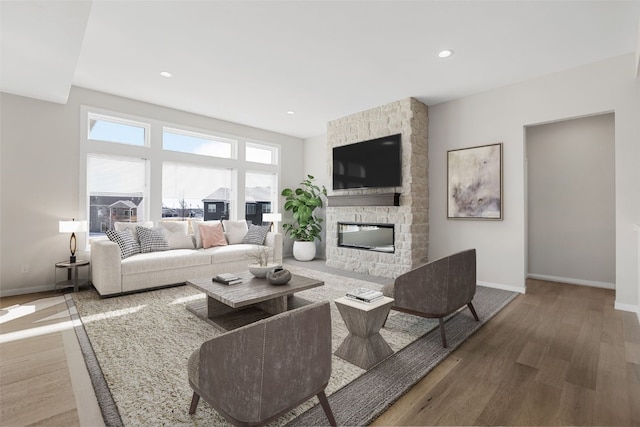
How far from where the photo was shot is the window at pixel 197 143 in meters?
5.18

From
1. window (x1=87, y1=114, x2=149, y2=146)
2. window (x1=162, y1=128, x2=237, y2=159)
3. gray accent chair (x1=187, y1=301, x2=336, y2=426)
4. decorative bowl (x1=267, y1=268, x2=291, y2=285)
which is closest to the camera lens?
gray accent chair (x1=187, y1=301, x2=336, y2=426)

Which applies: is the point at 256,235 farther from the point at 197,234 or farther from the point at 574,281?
the point at 574,281

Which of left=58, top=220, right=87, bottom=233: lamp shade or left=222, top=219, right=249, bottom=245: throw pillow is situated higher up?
left=58, top=220, right=87, bottom=233: lamp shade

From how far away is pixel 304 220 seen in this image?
6406 mm

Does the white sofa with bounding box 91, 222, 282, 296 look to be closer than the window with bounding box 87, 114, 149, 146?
Yes

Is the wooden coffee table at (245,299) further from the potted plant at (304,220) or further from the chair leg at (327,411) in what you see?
the potted plant at (304,220)

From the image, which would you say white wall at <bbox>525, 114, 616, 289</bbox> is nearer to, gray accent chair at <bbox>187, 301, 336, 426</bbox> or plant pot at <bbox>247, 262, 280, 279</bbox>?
plant pot at <bbox>247, 262, 280, 279</bbox>

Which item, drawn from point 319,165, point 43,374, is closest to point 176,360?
point 43,374

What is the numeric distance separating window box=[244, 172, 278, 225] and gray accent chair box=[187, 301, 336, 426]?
5165 mm

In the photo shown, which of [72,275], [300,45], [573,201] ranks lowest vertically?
[72,275]

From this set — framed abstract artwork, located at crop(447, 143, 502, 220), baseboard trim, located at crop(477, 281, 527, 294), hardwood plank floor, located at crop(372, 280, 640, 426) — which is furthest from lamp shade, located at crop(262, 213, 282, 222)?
hardwood plank floor, located at crop(372, 280, 640, 426)

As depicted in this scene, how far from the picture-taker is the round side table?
3.79 metres

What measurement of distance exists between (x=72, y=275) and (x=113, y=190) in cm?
133

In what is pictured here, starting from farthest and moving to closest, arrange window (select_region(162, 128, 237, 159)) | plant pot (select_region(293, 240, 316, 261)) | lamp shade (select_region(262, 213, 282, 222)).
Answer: plant pot (select_region(293, 240, 316, 261))
lamp shade (select_region(262, 213, 282, 222))
window (select_region(162, 128, 237, 159))
